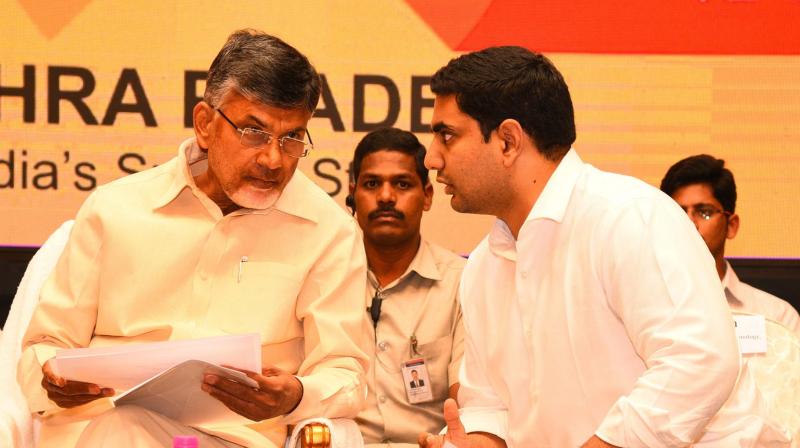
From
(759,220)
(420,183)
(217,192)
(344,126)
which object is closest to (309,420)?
(217,192)

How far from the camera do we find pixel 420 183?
14.6 feet

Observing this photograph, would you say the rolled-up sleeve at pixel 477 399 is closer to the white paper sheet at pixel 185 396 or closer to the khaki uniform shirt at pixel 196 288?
the khaki uniform shirt at pixel 196 288

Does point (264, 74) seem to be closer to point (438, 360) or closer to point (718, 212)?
point (438, 360)

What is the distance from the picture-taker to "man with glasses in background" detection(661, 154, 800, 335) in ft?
15.4

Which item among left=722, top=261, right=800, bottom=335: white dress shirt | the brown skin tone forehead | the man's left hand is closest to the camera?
the man's left hand

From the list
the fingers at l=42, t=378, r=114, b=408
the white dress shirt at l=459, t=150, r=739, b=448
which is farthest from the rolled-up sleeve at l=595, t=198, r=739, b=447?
the fingers at l=42, t=378, r=114, b=408

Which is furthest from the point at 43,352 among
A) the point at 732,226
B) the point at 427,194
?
the point at 732,226

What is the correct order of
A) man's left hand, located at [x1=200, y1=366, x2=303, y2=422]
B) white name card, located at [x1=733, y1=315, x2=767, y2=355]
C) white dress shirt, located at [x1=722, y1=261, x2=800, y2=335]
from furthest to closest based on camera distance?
white dress shirt, located at [x1=722, y1=261, x2=800, y2=335]
white name card, located at [x1=733, y1=315, x2=767, y2=355]
man's left hand, located at [x1=200, y1=366, x2=303, y2=422]

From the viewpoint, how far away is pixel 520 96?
2.85m

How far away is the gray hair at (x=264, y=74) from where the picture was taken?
3.12m

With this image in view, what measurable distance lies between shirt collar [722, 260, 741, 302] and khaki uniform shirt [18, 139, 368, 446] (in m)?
2.11

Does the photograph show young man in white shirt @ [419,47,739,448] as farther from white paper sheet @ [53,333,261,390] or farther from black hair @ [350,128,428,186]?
black hair @ [350,128,428,186]

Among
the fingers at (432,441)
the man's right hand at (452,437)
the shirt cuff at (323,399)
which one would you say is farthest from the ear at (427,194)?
the fingers at (432,441)

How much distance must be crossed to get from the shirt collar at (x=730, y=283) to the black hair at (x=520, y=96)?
2.10 meters
